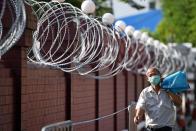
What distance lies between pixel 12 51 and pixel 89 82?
12.7 feet

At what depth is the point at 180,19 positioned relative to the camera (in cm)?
3700

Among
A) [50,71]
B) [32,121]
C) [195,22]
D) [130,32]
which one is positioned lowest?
[32,121]

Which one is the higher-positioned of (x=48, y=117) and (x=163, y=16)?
(x=163, y=16)

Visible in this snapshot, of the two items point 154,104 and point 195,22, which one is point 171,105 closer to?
point 154,104

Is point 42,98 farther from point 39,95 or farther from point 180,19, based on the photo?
point 180,19

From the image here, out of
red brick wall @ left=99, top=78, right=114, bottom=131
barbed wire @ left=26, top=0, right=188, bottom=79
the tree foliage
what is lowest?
red brick wall @ left=99, top=78, right=114, bottom=131

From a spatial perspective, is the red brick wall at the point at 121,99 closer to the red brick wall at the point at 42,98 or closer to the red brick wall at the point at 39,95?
the red brick wall at the point at 39,95

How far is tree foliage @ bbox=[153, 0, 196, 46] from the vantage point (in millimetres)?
35875

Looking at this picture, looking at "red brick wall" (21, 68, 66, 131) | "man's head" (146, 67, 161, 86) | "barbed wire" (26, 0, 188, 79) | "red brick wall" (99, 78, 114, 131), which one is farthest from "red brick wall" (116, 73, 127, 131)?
"man's head" (146, 67, 161, 86)

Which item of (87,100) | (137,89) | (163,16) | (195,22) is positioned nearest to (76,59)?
(87,100)

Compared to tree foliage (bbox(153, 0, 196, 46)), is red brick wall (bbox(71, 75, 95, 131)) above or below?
below

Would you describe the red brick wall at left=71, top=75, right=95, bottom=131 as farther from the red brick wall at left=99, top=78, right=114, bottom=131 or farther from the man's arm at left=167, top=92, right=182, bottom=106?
the man's arm at left=167, top=92, right=182, bottom=106

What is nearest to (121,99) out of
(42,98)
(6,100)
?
(42,98)

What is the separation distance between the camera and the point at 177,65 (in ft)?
69.4
